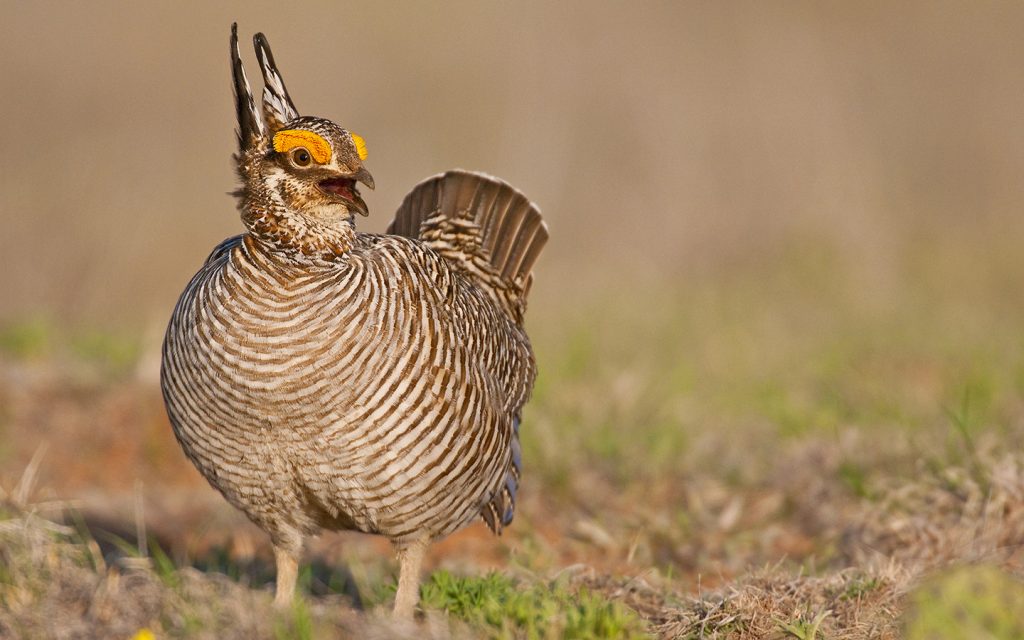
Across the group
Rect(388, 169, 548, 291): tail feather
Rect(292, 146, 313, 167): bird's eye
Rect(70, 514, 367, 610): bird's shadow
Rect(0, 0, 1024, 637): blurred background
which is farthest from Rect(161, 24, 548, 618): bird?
Rect(388, 169, 548, 291): tail feather

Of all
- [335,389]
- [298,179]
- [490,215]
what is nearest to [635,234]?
[490,215]

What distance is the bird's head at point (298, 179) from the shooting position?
355 centimetres

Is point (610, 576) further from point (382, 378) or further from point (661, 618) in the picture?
point (382, 378)

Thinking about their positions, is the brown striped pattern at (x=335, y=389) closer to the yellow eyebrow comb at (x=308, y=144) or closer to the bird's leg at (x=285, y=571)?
the bird's leg at (x=285, y=571)

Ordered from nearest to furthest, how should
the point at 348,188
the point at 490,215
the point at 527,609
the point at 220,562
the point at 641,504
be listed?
1. the point at 527,609
2. the point at 348,188
3. the point at 220,562
4. the point at 490,215
5. the point at 641,504

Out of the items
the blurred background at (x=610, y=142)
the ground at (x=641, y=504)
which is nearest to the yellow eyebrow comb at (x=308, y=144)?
the ground at (x=641, y=504)

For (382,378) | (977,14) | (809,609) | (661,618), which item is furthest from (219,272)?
(977,14)

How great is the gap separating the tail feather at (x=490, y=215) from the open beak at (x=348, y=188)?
1.07 meters

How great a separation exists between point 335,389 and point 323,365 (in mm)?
72

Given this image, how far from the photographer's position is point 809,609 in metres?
3.53

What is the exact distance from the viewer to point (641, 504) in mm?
5258

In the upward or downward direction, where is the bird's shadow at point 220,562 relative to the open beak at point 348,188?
downward

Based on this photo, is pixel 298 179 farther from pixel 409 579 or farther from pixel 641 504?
pixel 641 504

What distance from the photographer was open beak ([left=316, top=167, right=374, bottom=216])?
11.7ft
